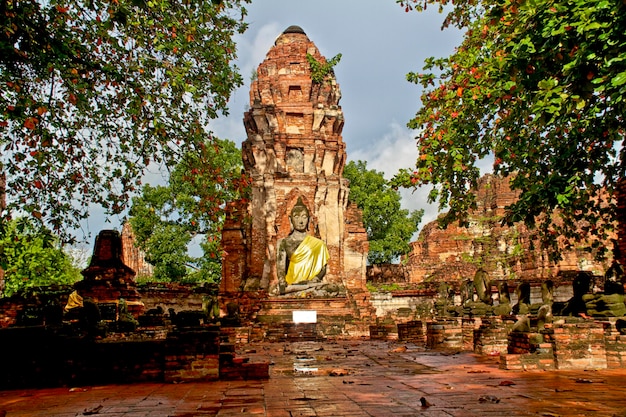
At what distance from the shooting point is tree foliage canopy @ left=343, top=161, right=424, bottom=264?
123ft

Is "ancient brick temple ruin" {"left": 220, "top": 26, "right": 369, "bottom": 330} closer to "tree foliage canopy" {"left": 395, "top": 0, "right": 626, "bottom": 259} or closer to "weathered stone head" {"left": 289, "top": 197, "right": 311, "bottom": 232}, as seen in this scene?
"weathered stone head" {"left": 289, "top": 197, "right": 311, "bottom": 232}

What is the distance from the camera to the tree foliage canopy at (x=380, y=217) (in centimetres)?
3741

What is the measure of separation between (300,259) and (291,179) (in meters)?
3.16

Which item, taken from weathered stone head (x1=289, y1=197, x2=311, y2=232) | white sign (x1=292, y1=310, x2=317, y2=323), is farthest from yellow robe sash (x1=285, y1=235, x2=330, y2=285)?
white sign (x1=292, y1=310, x2=317, y2=323)

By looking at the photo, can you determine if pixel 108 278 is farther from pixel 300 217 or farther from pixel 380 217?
pixel 380 217

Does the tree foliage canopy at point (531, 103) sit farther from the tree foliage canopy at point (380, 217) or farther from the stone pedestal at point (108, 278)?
the tree foliage canopy at point (380, 217)

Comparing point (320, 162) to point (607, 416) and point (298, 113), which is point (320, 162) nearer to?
point (298, 113)

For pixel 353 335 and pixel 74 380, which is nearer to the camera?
pixel 74 380

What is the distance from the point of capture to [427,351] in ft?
38.5

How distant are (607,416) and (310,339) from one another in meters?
12.5

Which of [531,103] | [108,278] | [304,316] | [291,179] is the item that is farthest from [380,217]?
[531,103]

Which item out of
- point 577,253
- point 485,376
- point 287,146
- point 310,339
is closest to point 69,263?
point 287,146

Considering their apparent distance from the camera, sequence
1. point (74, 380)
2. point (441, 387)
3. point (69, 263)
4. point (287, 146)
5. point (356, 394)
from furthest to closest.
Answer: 1. point (69, 263)
2. point (287, 146)
3. point (74, 380)
4. point (441, 387)
5. point (356, 394)

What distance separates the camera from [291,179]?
2214cm
